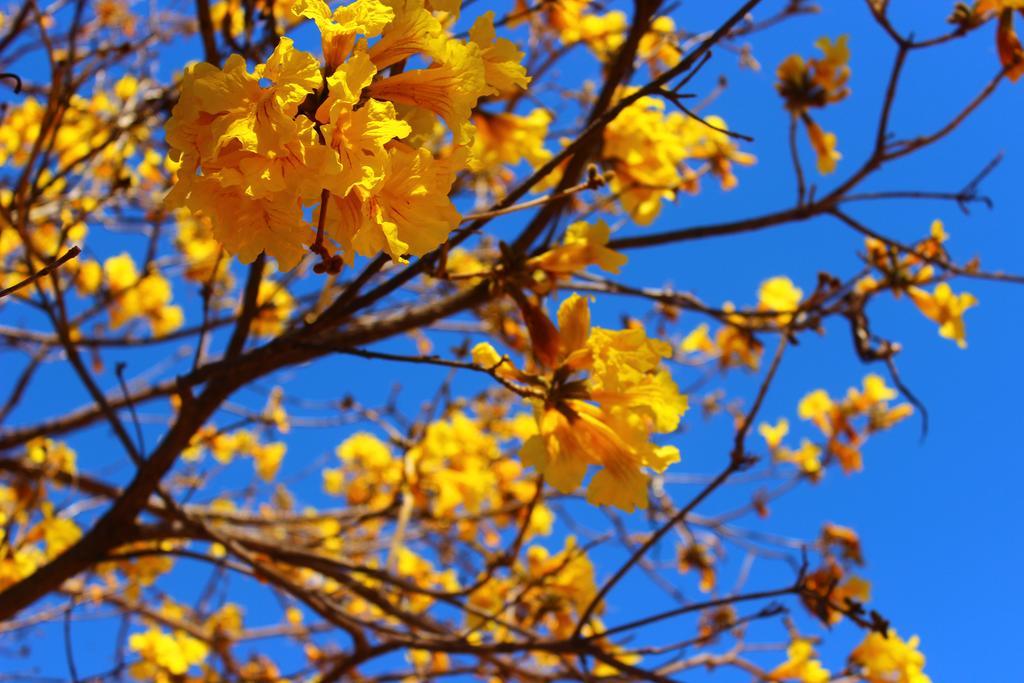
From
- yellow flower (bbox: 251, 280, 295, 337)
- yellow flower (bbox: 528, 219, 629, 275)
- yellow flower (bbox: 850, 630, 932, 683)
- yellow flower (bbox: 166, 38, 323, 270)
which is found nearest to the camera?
yellow flower (bbox: 166, 38, 323, 270)

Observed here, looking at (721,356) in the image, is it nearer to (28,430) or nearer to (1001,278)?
(1001,278)

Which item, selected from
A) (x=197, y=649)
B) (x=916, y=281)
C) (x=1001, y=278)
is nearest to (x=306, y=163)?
(x=1001, y=278)

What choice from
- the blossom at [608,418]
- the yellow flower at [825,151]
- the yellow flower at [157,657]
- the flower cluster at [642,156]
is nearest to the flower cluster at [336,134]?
the blossom at [608,418]

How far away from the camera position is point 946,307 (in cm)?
241

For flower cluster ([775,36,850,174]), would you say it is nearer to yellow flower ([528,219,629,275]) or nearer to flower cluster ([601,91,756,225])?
flower cluster ([601,91,756,225])

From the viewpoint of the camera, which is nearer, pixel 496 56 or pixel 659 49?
pixel 496 56

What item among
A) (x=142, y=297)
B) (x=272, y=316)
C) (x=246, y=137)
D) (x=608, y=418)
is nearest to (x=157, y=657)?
(x=272, y=316)

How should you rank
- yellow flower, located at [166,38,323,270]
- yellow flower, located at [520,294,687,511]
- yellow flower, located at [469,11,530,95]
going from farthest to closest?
yellow flower, located at [520,294,687,511] → yellow flower, located at [469,11,530,95] → yellow flower, located at [166,38,323,270]

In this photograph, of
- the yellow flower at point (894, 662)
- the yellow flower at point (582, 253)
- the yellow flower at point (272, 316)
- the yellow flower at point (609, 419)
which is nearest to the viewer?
the yellow flower at point (609, 419)

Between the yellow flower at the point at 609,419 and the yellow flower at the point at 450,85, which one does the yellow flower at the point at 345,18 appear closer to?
the yellow flower at the point at 450,85

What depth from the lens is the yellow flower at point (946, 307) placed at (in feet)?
7.86

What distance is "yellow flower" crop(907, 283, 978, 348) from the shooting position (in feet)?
7.86

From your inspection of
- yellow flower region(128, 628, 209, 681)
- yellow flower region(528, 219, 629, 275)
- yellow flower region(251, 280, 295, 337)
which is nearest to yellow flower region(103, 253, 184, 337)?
yellow flower region(251, 280, 295, 337)

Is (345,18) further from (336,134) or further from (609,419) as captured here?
(609,419)
